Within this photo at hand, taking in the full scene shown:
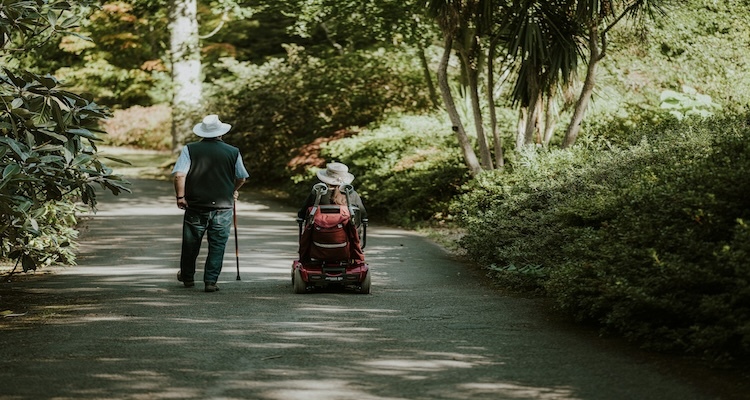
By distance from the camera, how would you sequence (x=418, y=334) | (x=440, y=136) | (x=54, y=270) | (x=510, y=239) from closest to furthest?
(x=418, y=334) < (x=510, y=239) < (x=54, y=270) < (x=440, y=136)

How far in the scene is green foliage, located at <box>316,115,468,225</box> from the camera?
713 inches

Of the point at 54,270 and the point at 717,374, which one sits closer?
the point at 717,374

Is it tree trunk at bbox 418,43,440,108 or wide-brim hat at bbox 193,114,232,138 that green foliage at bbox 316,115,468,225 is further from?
wide-brim hat at bbox 193,114,232,138

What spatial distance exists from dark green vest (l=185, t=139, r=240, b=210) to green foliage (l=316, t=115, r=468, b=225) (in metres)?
7.05

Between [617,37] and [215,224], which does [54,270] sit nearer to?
[215,224]

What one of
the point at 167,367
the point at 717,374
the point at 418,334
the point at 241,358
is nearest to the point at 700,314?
the point at 717,374

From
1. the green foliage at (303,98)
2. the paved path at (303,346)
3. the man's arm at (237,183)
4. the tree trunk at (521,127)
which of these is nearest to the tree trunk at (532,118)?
the tree trunk at (521,127)

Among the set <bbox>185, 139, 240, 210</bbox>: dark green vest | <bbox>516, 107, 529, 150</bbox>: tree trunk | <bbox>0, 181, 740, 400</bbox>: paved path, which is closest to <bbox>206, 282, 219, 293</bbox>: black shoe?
<bbox>0, 181, 740, 400</bbox>: paved path

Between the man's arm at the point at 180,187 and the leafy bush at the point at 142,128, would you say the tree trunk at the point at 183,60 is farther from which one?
the man's arm at the point at 180,187

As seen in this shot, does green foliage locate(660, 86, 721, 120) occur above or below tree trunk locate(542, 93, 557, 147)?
above

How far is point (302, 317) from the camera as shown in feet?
27.9

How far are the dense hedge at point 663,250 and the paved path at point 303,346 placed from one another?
12.8 inches

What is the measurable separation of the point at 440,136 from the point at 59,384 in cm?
1422

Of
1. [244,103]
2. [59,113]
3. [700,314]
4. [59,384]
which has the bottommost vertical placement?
[59,384]
